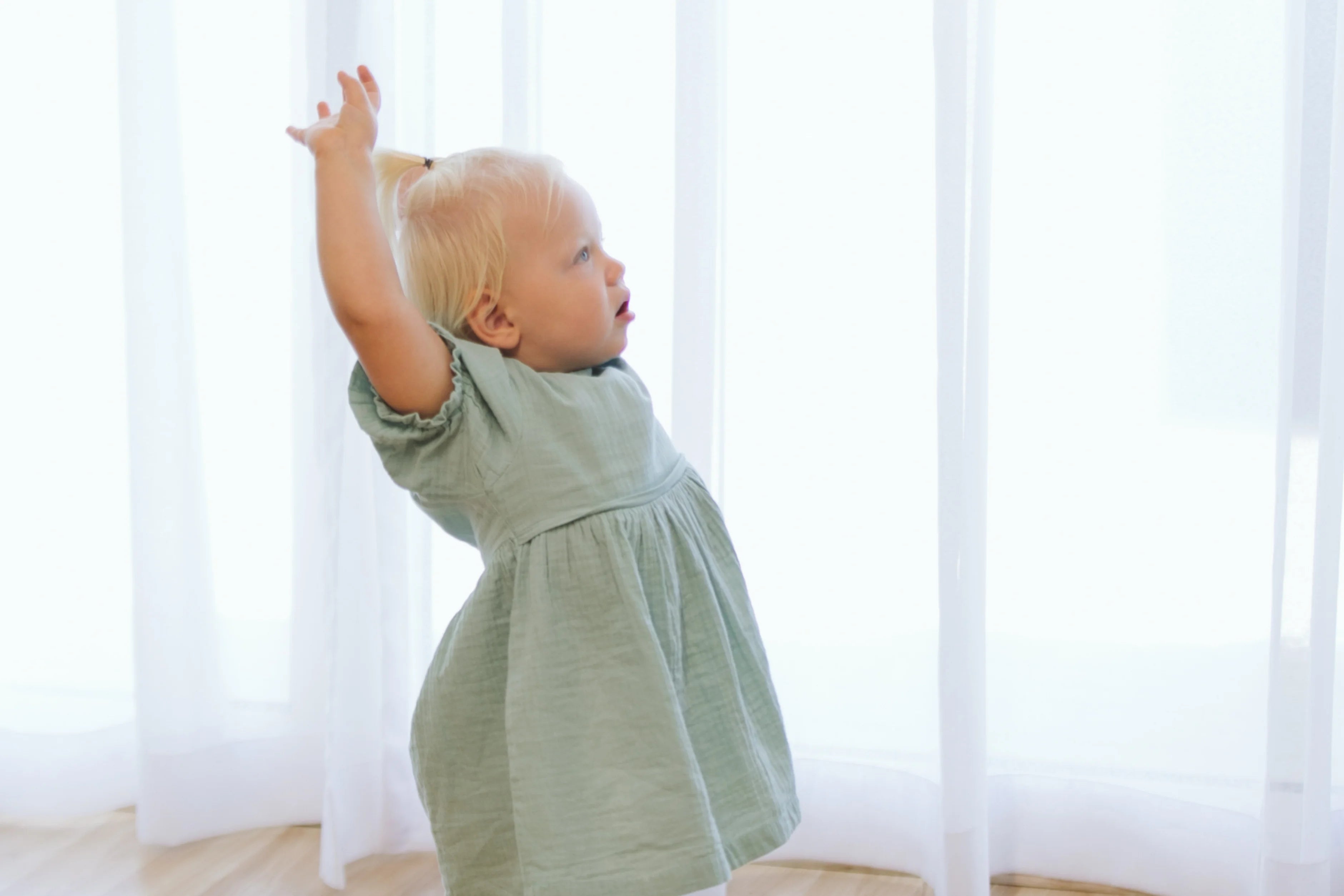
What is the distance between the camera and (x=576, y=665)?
0.92 meters

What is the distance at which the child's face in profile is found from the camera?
0.95m

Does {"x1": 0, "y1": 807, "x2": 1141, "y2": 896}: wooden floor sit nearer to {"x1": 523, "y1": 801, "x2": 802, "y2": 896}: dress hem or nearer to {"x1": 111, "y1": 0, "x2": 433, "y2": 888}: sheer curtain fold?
{"x1": 111, "y1": 0, "x2": 433, "y2": 888}: sheer curtain fold

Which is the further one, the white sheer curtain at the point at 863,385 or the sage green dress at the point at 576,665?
the white sheer curtain at the point at 863,385

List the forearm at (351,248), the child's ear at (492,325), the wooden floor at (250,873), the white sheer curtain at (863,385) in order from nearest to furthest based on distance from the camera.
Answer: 1. the forearm at (351,248)
2. the child's ear at (492,325)
3. the white sheer curtain at (863,385)
4. the wooden floor at (250,873)

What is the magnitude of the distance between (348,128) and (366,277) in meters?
0.11

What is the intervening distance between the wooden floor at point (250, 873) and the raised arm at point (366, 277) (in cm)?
101

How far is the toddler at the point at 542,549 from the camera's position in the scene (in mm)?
896

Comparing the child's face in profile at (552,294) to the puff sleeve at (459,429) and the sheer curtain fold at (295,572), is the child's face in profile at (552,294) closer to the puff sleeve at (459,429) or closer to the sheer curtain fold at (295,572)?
the puff sleeve at (459,429)

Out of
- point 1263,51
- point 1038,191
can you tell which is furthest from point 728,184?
point 1263,51

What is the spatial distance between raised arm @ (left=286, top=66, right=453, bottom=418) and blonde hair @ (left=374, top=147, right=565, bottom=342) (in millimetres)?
64

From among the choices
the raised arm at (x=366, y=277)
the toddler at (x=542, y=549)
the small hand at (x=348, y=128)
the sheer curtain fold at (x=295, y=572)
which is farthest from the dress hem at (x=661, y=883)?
the sheer curtain fold at (x=295, y=572)

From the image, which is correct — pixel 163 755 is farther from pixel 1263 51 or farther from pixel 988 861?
pixel 1263 51

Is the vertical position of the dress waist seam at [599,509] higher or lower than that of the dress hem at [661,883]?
higher

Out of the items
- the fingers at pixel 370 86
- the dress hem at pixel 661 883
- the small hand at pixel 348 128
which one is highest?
the fingers at pixel 370 86
